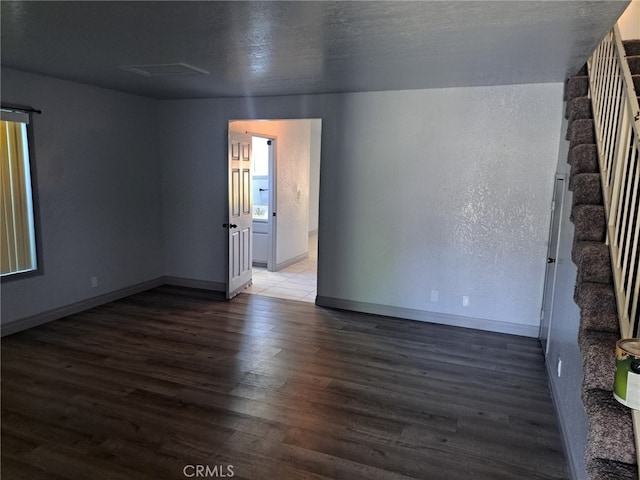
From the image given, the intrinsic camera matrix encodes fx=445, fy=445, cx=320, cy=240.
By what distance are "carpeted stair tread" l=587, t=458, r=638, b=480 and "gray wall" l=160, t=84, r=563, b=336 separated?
121 inches

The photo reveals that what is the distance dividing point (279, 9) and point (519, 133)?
3.00 m

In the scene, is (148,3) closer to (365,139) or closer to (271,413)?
(271,413)

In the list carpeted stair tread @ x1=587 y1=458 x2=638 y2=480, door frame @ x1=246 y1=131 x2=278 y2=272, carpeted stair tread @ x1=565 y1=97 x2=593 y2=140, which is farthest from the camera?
door frame @ x1=246 y1=131 x2=278 y2=272

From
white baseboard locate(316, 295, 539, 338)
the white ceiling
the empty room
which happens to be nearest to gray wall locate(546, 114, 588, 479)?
the empty room

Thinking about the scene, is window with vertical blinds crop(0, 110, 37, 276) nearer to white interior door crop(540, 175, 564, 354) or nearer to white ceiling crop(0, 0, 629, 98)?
white ceiling crop(0, 0, 629, 98)

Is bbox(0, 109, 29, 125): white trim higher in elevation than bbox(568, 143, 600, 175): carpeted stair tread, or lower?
higher

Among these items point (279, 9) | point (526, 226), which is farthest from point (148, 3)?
point (526, 226)

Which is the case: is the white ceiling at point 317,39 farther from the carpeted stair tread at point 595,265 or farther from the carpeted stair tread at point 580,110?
the carpeted stair tread at point 595,265

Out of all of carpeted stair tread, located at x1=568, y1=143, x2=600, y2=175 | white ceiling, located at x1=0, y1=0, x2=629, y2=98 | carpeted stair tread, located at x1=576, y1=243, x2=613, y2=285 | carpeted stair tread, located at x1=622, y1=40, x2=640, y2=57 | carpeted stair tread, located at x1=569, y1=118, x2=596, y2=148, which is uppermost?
carpeted stair tread, located at x1=622, y1=40, x2=640, y2=57

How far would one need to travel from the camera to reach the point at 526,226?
4523 millimetres

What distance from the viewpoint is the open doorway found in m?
6.55

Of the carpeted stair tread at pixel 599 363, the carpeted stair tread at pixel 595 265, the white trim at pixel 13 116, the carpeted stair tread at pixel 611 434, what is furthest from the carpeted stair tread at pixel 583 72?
the white trim at pixel 13 116

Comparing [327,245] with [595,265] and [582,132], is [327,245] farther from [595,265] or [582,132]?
[595,265]

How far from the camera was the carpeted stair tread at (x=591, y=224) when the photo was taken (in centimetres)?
249
